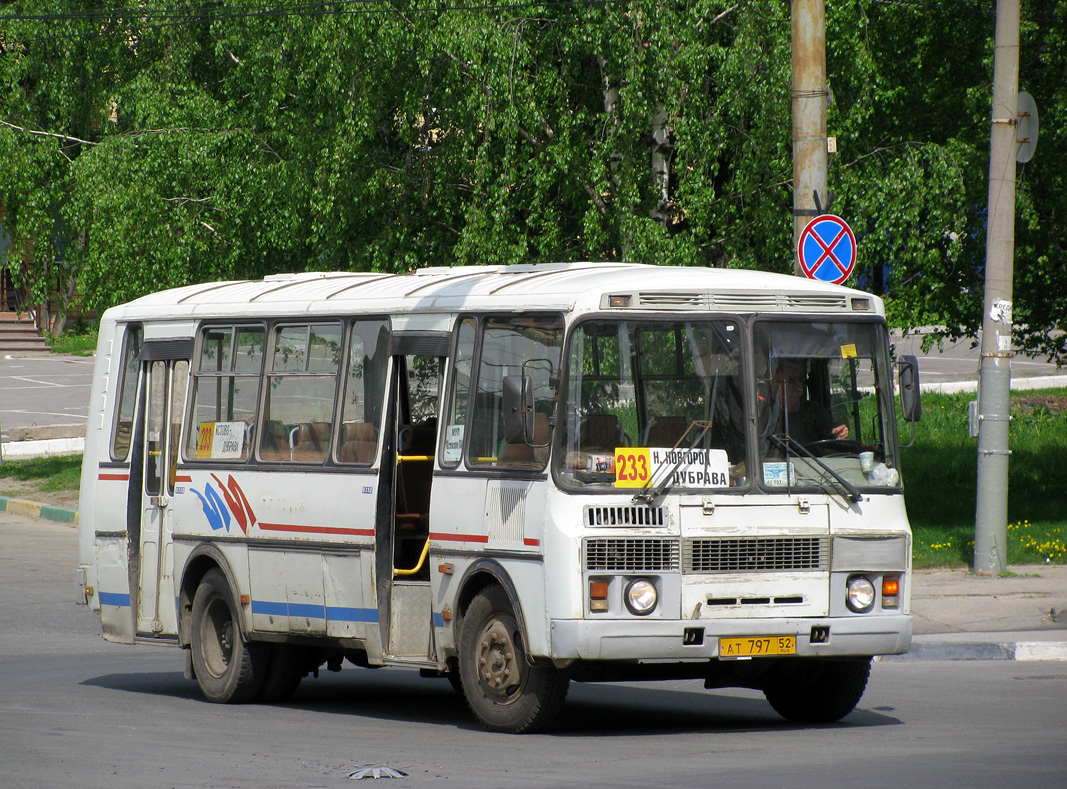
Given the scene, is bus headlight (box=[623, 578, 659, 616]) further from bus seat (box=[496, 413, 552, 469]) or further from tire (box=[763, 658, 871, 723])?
tire (box=[763, 658, 871, 723])

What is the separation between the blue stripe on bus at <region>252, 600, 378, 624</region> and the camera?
10.5 m

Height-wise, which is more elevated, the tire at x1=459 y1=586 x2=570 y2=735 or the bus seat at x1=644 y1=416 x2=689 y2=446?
the bus seat at x1=644 y1=416 x2=689 y2=446

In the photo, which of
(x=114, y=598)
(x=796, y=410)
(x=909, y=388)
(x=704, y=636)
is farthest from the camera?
(x=114, y=598)

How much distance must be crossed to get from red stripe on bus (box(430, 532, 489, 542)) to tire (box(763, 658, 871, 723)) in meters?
1.92

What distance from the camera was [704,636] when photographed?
358 inches

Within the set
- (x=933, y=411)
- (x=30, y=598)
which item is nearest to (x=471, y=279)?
(x=30, y=598)

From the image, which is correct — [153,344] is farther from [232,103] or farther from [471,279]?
[232,103]

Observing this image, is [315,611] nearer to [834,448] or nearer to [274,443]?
[274,443]

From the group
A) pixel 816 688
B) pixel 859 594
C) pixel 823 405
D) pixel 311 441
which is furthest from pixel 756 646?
pixel 311 441

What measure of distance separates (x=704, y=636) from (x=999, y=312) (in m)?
8.64

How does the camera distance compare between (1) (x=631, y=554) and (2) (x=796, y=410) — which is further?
(2) (x=796, y=410)

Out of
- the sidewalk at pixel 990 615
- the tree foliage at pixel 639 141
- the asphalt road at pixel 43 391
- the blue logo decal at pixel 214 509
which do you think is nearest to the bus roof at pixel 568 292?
the blue logo decal at pixel 214 509

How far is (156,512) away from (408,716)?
2.68m

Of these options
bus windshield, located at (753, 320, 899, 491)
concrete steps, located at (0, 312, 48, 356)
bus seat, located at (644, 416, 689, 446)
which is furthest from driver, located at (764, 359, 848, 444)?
concrete steps, located at (0, 312, 48, 356)
